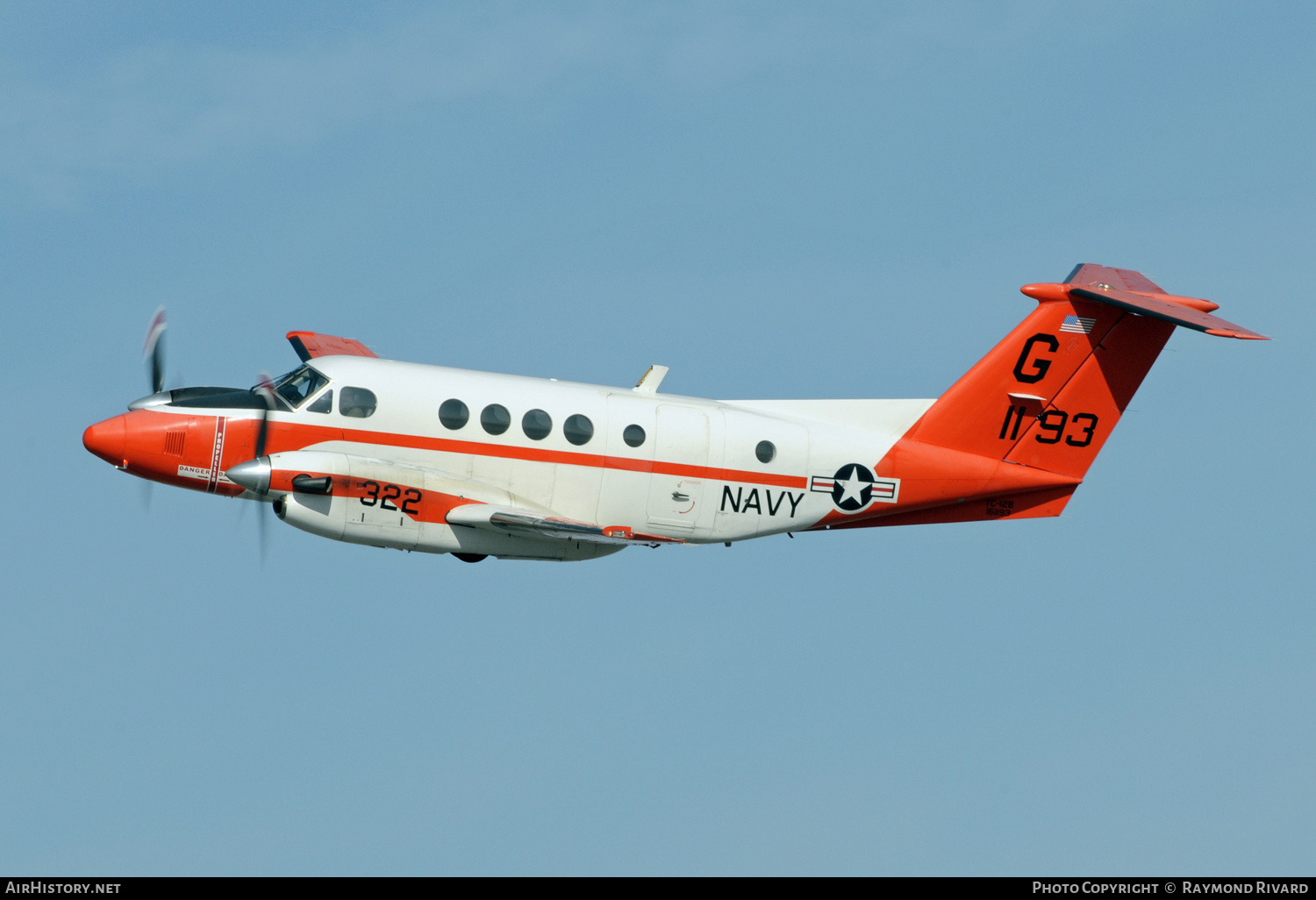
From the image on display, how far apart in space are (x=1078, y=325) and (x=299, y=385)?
14.6 metres

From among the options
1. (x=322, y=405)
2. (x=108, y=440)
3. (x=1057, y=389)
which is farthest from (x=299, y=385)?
(x=1057, y=389)

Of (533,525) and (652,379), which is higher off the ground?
(652,379)

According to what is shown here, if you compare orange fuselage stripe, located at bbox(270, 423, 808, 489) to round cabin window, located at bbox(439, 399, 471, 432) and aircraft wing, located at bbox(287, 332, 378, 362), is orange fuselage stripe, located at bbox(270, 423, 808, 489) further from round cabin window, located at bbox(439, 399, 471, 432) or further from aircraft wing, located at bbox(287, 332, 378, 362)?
aircraft wing, located at bbox(287, 332, 378, 362)

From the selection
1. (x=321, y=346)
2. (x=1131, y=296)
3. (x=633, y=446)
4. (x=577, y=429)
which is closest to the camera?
(x=577, y=429)

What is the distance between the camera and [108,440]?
24328mm

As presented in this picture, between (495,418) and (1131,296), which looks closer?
(495,418)

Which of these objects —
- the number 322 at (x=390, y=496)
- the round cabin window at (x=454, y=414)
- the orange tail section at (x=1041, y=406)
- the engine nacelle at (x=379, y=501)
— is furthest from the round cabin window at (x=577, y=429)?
the orange tail section at (x=1041, y=406)

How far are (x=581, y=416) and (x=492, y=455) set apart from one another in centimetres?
172

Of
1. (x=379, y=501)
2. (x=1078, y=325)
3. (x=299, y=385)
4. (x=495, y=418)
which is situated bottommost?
(x=379, y=501)

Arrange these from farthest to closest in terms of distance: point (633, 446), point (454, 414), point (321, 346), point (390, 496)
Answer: point (321, 346) < point (633, 446) < point (454, 414) < point (390, 496)

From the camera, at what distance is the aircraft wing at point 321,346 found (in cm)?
2795

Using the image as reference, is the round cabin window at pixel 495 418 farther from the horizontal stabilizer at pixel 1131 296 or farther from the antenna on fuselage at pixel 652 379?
the horizontal stabilizer at pixel 1131 296

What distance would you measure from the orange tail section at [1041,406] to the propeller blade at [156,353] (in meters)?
13.3

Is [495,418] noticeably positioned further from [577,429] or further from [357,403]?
[357,403]
